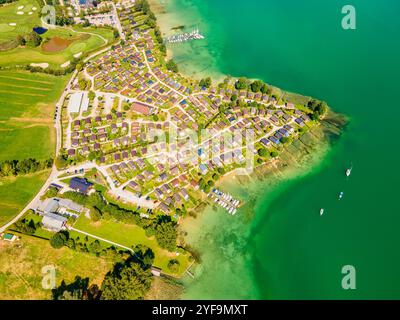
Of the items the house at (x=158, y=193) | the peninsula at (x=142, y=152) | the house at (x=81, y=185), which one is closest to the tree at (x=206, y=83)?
the peninsula at (x=142, y=152)

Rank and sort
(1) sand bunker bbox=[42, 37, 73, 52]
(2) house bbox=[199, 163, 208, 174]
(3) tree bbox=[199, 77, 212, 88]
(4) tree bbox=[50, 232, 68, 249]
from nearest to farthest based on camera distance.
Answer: (4) tree bbox=[50, 232, 68, 249] < (2) house bbox=[199, 163, 208, 174] < (3) tree bbox=[199, 77, 212, 88] < (1) sand bunker bbox=[42, 37, 73, 52]

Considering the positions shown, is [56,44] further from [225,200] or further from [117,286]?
[117,286]

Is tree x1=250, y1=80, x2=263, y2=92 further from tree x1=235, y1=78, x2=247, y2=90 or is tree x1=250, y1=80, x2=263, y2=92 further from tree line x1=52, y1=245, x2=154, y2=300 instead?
tree line x1=52, y1=245, x2=154, y2=300

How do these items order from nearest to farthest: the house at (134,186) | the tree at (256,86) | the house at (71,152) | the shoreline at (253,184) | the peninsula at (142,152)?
the peninsula at (142,152), the shoreline at (253,184), the house at (134,186), the house at (71,152), the tree at (256,86)

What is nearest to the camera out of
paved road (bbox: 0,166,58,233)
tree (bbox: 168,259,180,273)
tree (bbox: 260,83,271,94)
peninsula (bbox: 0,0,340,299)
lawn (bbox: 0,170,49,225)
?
tree (bbox: 168,259,180,273)

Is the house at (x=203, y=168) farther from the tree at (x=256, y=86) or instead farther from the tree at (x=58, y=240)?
the tree at (x=256, y=86)

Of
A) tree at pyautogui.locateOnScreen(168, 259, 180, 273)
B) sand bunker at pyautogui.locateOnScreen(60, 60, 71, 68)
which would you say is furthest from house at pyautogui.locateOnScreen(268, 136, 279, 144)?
sand bunker at pyautogui.locateOnScreen(60, 60, 71, 68)
